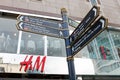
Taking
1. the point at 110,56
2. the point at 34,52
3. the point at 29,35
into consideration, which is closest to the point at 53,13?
the point at 29,35

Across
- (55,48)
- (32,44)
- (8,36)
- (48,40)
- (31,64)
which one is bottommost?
(31,64)

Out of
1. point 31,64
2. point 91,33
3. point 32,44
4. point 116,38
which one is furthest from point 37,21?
point 116,38

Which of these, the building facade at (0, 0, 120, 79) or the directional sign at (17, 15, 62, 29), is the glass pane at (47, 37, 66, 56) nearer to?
the building facade at (0, 0, 120, 79)

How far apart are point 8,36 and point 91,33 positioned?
5.33 meters

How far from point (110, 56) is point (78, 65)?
2208 millimetres

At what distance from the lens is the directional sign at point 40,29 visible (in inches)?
176

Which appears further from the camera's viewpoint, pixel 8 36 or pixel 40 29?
pixel 8 36

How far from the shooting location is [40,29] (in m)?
4.58

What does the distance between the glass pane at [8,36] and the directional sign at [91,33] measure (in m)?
4.26

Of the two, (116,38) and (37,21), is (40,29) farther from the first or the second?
(116,38)

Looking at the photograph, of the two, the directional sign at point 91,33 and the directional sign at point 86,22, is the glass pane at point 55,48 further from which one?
the directional sign at point 91,33

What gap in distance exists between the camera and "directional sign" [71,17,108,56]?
3.77 meters

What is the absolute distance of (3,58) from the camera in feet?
24.5

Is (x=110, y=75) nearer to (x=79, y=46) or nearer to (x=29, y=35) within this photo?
(x=29, y=35)
